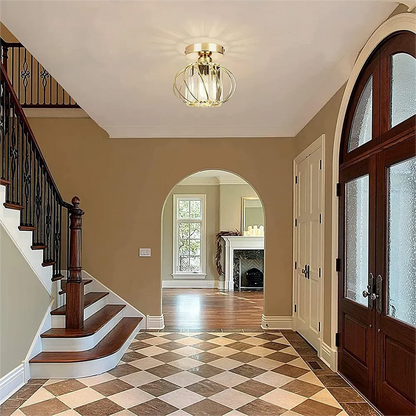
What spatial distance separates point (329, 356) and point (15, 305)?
2934 millimetres

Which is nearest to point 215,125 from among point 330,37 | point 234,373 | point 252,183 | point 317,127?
point 252,183

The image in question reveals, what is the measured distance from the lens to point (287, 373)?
4172mm

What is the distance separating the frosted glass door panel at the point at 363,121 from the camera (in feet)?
11.4

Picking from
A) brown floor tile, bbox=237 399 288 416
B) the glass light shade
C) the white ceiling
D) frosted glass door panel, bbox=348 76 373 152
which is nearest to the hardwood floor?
brown floor tile, bbox=237 399 288 416

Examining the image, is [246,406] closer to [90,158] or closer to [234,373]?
[234,373]

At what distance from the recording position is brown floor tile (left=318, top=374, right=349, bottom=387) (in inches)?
150

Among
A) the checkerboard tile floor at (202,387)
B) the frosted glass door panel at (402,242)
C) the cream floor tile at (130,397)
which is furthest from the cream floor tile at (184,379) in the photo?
the frosted glass door panel at (402,242)

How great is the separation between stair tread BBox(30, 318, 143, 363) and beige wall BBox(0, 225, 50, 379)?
0.21 m

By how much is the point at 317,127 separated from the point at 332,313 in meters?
2.02

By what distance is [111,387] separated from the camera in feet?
12.5

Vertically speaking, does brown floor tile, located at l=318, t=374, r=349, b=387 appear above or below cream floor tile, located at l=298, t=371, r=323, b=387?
above

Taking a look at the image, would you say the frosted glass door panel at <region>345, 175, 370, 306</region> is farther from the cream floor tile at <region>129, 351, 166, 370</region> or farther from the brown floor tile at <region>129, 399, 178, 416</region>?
the cream floor tile at <region>129, 351, 166, 370</region>

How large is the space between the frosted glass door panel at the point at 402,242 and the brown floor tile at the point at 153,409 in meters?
1.77

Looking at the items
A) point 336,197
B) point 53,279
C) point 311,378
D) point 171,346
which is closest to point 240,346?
point 171,346
